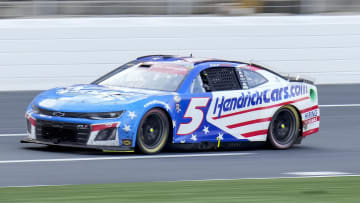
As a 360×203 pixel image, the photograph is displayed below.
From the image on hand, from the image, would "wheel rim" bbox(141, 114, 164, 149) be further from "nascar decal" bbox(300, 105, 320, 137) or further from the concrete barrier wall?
the concrete barrier wall

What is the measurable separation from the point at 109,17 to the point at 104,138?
339 inches

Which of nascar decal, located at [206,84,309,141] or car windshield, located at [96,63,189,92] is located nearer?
car windshield, located at [96,63,189,92]

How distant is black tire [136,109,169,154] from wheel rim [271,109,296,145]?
193 cm

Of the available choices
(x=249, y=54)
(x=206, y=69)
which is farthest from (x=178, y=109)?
(x=249, y=54)

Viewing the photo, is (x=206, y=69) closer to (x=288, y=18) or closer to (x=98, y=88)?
(x=98, y=88)

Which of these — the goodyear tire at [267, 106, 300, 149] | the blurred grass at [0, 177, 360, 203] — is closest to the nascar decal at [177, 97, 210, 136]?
the goodyear tire at [267, 106, 300, 149]

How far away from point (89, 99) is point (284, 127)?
3.04 m

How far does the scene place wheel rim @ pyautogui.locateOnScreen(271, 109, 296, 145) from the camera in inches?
468

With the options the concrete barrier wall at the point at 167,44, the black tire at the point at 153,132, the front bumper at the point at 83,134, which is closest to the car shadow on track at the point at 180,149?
the black tire at the point at 153,132

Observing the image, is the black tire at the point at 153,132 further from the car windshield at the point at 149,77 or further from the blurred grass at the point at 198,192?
the blurred grass at the point at 198,192

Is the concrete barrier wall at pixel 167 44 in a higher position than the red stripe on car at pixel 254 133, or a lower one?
higher

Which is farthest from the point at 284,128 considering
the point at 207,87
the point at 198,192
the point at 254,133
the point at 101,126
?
the point at 198,192

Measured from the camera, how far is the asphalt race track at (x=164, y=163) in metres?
9.03

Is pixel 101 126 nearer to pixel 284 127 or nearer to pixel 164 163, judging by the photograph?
pixel 164 163
